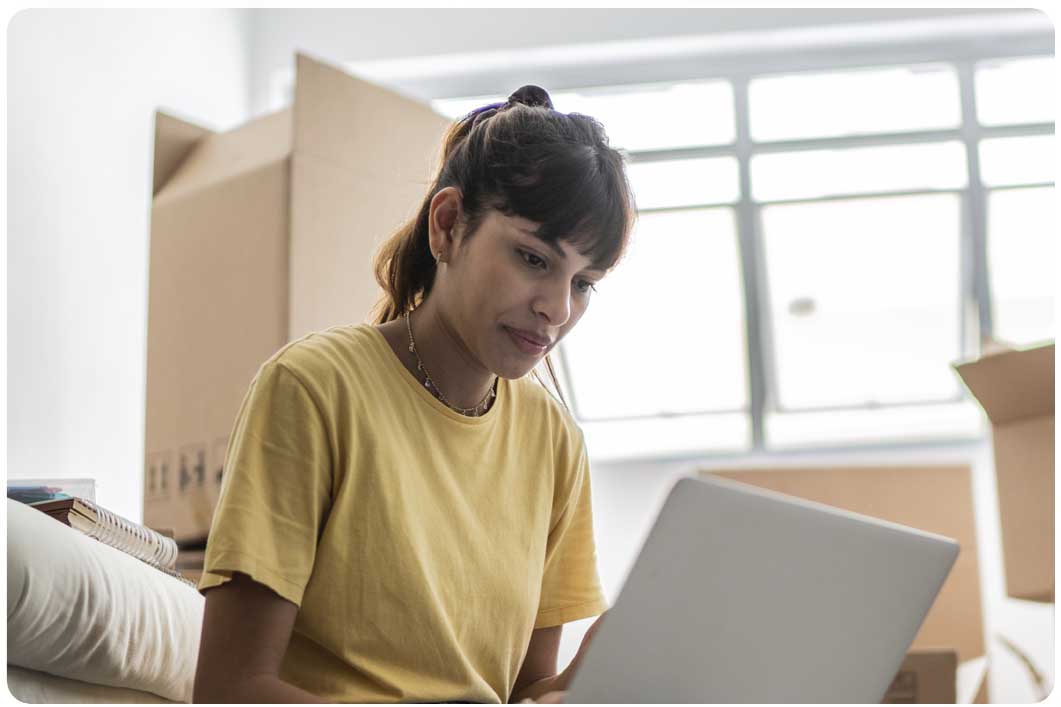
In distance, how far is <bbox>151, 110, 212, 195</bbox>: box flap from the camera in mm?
2303

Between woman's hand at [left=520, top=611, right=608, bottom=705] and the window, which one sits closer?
woman's hand at [left=520, top=611, right=608, bottom=705]

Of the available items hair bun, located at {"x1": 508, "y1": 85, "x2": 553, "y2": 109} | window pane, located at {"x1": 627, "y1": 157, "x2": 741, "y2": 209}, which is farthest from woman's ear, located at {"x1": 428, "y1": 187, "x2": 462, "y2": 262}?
window pane, located at {"x1": 627, "y1": 157, "x2": 741, "y2": 209}

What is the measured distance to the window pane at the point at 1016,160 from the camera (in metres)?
3.42

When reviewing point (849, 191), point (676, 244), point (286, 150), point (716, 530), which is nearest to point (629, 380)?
point (676, 244)

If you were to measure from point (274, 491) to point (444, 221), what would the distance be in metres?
0.30

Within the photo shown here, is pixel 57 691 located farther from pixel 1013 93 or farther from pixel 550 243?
pixel 1013 93

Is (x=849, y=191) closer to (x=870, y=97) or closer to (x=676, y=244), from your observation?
(x=870, y=97)

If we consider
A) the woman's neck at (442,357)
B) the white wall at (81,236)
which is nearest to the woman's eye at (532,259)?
the woman's neck at (442,357)

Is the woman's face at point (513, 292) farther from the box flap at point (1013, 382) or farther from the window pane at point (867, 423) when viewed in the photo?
the window pane at point (867, 423)

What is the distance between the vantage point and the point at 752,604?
67cm

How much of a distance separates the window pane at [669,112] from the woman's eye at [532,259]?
2.62 m

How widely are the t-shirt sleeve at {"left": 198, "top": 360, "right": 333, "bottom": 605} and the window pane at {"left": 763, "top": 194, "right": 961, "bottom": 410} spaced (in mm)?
2789

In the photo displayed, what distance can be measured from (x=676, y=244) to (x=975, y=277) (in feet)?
2.91

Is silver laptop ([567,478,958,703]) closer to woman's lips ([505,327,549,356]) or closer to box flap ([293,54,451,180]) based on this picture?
woman's lips ([505,327,549,356])
